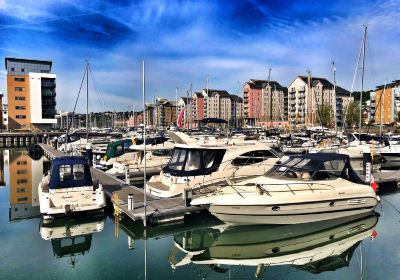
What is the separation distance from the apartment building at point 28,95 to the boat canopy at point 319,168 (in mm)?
95365

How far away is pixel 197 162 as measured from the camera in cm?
1736

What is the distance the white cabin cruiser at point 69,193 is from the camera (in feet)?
46.5

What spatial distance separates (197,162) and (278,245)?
6228 millimetres

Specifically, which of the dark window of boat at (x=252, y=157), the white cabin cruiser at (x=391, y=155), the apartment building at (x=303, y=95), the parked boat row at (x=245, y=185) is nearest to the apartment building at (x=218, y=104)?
the apartment building at (x=303, y=95)

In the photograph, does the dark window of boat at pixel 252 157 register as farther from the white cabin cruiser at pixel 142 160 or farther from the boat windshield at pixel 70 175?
the white cabin cruiser at pixel 142 160

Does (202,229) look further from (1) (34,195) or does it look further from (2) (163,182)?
(1) (34,195)

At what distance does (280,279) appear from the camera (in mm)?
9820

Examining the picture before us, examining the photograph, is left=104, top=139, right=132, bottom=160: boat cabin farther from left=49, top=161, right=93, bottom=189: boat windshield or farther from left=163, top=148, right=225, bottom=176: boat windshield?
left=163, top=148, right=225, bottom=176: boat windshield

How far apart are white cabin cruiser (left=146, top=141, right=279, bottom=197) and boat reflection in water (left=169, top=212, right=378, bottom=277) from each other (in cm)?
323

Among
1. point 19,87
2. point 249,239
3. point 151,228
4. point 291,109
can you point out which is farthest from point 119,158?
point 291,109

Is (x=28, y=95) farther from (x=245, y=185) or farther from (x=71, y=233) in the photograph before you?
(x=245, y=185)

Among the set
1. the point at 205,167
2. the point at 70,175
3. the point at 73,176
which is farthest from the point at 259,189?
the point at 70,175

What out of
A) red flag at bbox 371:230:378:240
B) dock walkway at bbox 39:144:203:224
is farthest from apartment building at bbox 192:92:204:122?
red flag at bbox 371:230:378:240

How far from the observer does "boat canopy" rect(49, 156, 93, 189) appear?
1475cm
